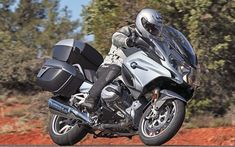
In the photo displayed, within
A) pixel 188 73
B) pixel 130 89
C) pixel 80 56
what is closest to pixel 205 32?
pixel 80 56

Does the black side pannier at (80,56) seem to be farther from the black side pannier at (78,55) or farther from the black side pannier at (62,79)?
the black side pannier at (62,79)

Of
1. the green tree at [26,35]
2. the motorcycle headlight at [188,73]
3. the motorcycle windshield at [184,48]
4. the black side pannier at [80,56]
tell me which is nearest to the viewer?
the motorcycle headlight at [188,73]

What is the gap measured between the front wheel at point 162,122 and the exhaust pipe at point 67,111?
3.55 feet

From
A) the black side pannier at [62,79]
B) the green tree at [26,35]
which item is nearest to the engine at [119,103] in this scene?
the black side pannier at [62,79]

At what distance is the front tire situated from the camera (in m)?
9.41

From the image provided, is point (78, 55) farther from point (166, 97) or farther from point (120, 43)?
point (166, 97)

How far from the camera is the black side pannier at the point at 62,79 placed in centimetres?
936

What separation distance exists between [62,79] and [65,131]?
2.69 feet

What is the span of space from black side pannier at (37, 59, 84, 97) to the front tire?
0.48 metres

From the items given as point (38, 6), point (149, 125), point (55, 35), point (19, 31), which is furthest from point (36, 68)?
point (149, 125)

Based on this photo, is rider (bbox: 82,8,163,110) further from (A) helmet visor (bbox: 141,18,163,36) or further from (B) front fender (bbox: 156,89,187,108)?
(B) front fender (bbox: 156,89,187,108)

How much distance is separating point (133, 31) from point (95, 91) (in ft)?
3.39

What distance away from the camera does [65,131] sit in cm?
952

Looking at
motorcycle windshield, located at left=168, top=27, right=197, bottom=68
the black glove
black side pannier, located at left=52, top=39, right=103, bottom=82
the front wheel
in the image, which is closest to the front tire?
black side pannier, located at left=52, top=39, right=103, bottom=82
